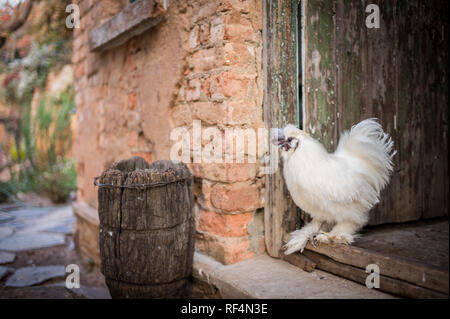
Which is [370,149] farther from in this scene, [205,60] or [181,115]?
[181,115]

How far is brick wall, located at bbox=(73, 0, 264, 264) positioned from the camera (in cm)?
200

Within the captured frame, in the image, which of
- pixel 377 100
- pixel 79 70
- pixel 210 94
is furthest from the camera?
pixel 79 70

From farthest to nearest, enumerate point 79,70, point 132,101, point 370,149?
point 79,70
point 132,101
point 370,149

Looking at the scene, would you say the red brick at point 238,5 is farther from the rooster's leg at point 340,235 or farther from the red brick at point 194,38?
the rooster's leg at point 340,235

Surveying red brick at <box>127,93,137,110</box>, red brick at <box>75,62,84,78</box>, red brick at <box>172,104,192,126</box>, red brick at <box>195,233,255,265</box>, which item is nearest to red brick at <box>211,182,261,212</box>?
red brick at <box>195,233,255,265</box>

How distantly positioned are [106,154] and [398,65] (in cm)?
281

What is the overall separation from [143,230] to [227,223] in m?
0.54

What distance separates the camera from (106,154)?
3432 millimetres

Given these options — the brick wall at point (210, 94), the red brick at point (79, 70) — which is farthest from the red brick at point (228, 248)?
the red brick at point (79, 70)

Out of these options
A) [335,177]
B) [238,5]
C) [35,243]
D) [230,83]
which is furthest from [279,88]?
[35,243]

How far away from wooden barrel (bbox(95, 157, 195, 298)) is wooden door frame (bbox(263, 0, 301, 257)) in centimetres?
58

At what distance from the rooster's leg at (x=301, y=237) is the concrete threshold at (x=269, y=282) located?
4.7 inches

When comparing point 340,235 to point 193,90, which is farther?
point 193,90

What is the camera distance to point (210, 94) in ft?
6.88
